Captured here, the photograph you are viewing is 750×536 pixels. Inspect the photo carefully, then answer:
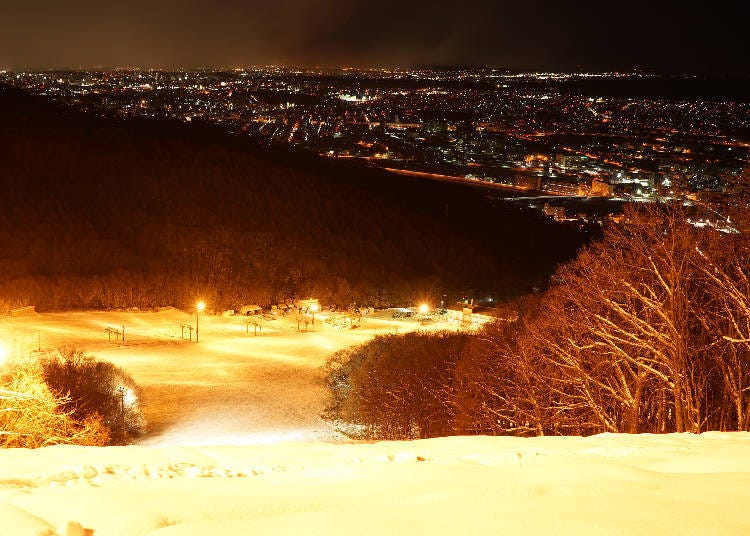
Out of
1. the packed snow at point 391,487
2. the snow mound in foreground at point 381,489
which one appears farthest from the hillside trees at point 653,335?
the snow mound in foreground at point 381,489

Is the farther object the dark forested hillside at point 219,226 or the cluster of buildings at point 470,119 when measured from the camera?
the cluster of buildings at point 470,119

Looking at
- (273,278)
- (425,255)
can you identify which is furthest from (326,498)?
(425,255)

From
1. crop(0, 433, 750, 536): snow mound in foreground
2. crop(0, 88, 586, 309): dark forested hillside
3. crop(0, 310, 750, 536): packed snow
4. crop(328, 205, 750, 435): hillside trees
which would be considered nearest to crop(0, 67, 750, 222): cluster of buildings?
crop(0, 88, 586, 309): dark forested hillside

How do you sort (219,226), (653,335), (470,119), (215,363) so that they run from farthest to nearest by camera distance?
(470,119) → (219,226) → (215,363) → (653,335)

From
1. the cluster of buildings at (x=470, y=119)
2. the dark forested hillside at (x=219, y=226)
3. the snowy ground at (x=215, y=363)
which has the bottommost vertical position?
the snowy ground at (x=215, y=363)

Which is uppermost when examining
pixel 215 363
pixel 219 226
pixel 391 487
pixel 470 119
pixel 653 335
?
pixel 470 119

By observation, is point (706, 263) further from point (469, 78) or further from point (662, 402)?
point (469, 78)

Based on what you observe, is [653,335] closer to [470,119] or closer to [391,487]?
[391,487]

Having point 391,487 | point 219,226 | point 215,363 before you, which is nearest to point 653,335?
point 391,487

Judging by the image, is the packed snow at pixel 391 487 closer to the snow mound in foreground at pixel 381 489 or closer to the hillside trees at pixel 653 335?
the snow mound in foreground at pixel 381 489
